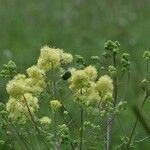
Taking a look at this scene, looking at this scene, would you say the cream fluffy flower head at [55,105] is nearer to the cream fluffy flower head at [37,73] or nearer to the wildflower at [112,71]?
the cream fluffy flower head at [37,73]

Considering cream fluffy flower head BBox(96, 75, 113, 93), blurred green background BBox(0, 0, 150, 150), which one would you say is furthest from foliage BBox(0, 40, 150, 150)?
blurred green background BBox(0, 0, 150, 150)

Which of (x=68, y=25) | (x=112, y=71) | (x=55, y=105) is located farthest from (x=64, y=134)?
(x=68, y=25)

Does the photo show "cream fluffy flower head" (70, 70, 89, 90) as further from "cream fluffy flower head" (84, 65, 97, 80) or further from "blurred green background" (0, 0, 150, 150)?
"blurred green background" (0, 0, 150, 150)

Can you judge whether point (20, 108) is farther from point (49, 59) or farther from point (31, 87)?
point (49, 59)

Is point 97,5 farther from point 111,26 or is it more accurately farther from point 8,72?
point 8,72

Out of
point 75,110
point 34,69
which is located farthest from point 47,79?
point 75,110
